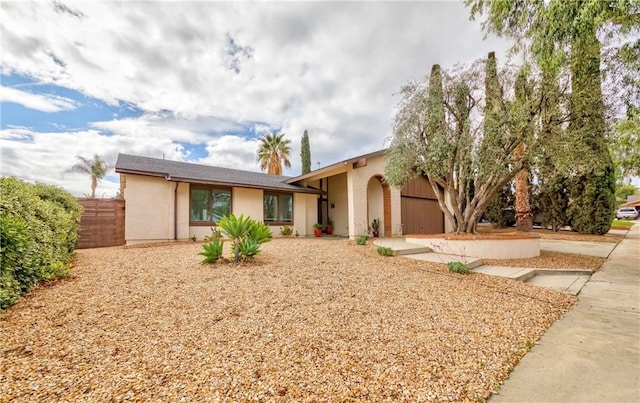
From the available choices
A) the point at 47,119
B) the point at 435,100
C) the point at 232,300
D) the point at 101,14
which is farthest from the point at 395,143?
the point at 47,119

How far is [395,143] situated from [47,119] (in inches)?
423

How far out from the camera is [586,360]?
2682 mm

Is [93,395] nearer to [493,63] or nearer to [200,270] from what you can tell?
[200,270]

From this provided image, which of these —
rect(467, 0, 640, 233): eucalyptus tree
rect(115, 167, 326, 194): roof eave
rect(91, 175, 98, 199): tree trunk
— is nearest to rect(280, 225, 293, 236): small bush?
rect(115, 167, 326, 194): roof eave

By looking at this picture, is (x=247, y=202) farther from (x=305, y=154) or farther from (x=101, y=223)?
(x=305, y=154)

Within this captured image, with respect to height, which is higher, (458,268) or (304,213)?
(304,213)

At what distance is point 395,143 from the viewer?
28.0 ft

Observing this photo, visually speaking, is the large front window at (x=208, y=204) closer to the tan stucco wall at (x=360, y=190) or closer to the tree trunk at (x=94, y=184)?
the tan stucco wall at (x=360, y=190)

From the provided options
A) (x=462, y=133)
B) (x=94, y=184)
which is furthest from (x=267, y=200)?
(x=94, y=184)

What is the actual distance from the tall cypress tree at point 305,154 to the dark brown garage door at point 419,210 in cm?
1306

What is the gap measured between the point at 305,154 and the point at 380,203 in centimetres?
1433

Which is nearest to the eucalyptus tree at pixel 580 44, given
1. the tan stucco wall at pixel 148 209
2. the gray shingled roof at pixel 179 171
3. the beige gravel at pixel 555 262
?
the beige gravel at pixel 555 262

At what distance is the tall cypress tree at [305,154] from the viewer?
26000 millimetres

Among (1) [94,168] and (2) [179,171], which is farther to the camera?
(1) [94,168]
